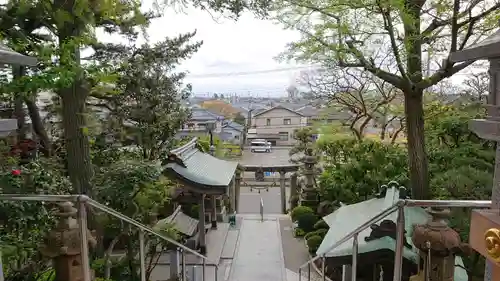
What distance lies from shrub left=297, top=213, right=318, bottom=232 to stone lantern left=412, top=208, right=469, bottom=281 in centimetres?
903

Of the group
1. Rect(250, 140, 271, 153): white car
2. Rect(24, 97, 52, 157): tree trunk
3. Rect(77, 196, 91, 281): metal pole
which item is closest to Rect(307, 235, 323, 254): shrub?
Rect(24, 97, 52, 157): tree trunk

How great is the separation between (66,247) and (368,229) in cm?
477

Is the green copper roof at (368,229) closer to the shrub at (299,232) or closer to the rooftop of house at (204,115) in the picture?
the shrub at (299,232)

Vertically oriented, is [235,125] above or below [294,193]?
above

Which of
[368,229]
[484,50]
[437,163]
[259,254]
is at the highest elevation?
[484,50]

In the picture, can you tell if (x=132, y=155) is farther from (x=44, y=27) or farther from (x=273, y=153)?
(x=273, y=153)

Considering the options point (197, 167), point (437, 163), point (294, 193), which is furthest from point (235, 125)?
Result: point (437, 163)

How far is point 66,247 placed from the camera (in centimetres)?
262

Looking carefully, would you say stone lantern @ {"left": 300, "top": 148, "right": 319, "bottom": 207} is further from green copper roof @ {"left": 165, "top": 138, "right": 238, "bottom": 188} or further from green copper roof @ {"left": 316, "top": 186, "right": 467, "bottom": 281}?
green copper roof @ {"left": 316, "top": 186, "right": 467, "bottom": 281}

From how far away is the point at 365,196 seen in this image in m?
10.1

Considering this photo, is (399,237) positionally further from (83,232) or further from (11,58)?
(11,58)

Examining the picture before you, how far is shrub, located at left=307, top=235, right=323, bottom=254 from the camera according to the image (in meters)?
9.72

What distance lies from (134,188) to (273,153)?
16.6 m

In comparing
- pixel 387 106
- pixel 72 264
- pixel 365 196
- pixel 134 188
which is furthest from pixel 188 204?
pixel 72 264
